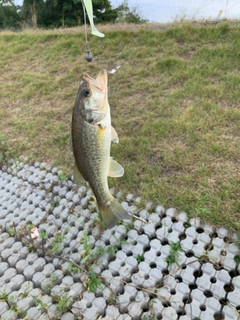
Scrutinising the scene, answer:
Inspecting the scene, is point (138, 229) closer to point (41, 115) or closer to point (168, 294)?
point (168, 294)

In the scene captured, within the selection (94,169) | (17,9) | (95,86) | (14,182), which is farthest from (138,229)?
(17,9)

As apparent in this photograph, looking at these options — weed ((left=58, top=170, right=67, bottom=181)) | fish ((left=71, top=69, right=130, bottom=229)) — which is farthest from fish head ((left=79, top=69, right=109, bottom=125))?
weed ((left=58, top=170, right=67, bottom=181))

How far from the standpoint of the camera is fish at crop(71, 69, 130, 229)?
1601mm

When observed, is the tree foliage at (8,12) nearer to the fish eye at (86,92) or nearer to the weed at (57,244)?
the weed at (57,244)

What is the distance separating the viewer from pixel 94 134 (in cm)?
167

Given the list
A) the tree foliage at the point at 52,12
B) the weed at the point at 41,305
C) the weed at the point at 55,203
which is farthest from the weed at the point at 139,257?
the tree foliage at the point at 52,12

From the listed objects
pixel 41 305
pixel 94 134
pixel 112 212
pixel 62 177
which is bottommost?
pixel 41 305

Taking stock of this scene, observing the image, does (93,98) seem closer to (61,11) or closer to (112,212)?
(112,212)

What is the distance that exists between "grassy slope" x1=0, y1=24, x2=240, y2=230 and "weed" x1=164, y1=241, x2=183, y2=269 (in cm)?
34

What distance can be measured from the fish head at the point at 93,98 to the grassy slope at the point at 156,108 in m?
1.26

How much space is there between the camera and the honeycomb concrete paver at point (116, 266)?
2000 mm

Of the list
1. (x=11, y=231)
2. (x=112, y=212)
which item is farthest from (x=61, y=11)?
(x=112, y=212)

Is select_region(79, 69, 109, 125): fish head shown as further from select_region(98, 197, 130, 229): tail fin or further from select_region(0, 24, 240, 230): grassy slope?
select_region(0, 24, 240, 230): grassy slope

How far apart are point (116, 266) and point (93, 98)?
4.34ft
